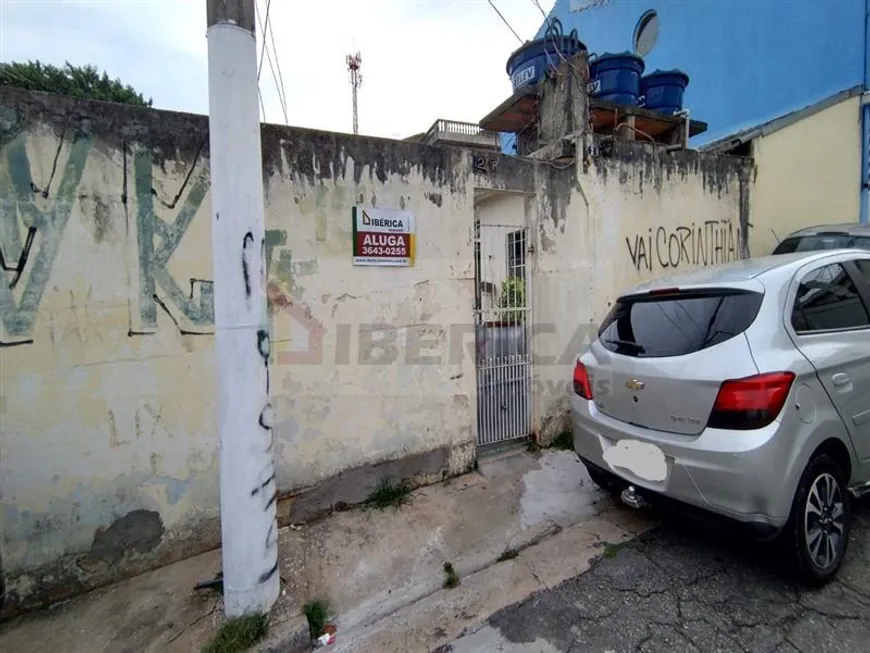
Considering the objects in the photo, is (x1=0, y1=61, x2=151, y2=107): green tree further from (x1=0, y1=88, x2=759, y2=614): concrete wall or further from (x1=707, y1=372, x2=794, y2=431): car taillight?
(x1=707, y1=372, x2=794, y2=431): car taillight

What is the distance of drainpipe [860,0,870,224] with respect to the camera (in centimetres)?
620

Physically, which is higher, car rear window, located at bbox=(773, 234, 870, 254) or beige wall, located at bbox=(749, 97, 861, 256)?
beige wall, located at bbox=(749, 97, 861, 256)

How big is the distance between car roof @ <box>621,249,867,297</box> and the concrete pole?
97.8 inches

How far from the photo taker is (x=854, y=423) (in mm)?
2379

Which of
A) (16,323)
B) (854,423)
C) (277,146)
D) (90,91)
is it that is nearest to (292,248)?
(277,146)

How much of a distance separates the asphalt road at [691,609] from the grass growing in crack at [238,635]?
0.95 metres

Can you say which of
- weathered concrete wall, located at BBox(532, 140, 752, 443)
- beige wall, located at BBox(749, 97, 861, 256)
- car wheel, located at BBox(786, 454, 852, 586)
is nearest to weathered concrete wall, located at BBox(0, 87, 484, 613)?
weathered concrete wall, located at BBox(532, 140, 752, 443)

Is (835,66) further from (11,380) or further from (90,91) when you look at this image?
(90,91)

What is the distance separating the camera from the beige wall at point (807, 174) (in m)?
5.85

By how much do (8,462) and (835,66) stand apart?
10798 mm

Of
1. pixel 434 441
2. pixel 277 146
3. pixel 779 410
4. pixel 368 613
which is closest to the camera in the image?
pixel 779 410

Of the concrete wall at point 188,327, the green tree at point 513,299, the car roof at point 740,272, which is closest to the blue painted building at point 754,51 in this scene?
the green tree at point 513,299

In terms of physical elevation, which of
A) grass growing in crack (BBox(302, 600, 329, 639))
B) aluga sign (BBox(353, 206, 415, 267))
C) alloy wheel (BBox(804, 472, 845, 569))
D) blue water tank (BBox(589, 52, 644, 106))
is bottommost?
grass growing in crack (BBox(302, 600, 329, 639))

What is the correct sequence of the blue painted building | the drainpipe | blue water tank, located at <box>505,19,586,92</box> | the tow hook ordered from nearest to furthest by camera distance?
the tow hook < blue water tank, located at <box>505,19,586,92</box> < the drainpipe < the blue painted building
